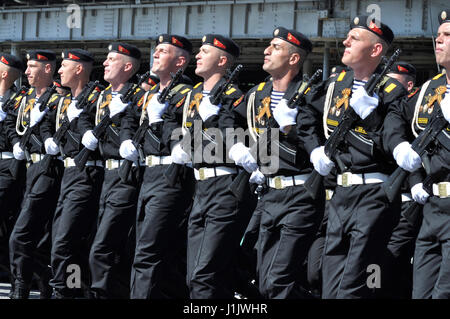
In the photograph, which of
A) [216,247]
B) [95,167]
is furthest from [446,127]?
[95,167]

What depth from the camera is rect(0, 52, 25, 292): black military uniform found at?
914 cm

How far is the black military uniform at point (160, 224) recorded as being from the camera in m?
6.74

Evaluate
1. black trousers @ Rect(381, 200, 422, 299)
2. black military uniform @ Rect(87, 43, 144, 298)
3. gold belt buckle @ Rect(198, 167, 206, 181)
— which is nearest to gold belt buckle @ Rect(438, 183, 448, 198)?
black trousers @ Rect(381, 200, 422, 299)

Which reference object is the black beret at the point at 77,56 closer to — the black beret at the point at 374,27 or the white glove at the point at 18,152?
the white glove at the point at 18,152

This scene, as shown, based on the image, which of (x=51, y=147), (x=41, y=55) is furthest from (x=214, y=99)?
(x=41, y=55)

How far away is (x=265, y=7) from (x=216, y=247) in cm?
1630

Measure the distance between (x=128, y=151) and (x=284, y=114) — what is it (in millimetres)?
1829

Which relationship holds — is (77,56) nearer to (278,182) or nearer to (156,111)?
(156,111)

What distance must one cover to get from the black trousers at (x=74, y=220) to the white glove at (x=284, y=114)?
2568 mm

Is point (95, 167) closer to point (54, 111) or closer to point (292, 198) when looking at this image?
point (54, 111)

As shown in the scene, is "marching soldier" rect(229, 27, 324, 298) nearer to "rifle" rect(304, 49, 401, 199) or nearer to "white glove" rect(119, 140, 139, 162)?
"rifle" rect(304, 49, 401, 199)

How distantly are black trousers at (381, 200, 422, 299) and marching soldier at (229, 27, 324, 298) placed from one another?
60 cm

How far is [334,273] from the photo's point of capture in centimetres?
549

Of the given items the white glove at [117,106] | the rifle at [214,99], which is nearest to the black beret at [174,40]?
the white glove at [117,106]
